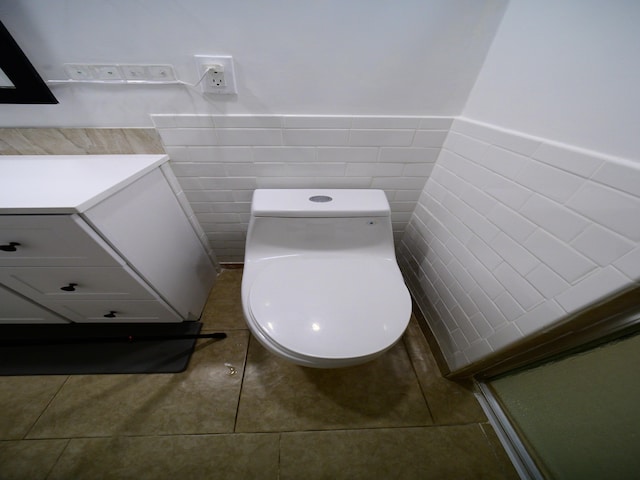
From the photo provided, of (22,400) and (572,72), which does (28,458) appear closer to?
(22,400)

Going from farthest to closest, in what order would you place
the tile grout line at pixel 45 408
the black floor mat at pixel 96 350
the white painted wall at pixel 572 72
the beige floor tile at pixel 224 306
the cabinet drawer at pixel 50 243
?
the beige floor tile at pixel 224 306
the black floor mat at pixel 96 350
the tile grout line at pixel 45 408
the cabinet drawer at pixel 50 243
the white painted wall at pixel 572 72

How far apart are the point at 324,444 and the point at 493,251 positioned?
0.86m

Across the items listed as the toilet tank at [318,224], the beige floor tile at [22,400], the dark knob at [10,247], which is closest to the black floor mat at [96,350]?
the beige floor tile at [22,400]

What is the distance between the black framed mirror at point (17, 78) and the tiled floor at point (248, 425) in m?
1.02

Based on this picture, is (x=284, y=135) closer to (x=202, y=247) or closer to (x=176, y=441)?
(x=202, y=247)

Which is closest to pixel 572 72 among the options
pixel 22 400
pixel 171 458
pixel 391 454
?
pixel 391 454

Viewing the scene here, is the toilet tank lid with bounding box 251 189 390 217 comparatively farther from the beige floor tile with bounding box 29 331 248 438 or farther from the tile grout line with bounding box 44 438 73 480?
the tile grout line with bounding box 44 438 73 480

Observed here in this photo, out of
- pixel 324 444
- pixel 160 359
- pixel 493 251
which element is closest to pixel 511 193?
pixel 493 251

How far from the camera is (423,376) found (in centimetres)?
89

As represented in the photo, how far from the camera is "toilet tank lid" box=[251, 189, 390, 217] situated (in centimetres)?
74

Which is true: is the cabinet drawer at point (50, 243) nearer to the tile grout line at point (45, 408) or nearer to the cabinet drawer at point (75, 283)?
the cabinet drawer at point (75, 283)

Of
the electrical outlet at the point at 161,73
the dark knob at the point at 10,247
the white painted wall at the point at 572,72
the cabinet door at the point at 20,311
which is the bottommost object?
the cabinet door at the point at 20,311

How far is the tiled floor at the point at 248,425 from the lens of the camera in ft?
2.23

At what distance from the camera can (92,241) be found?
541mm
